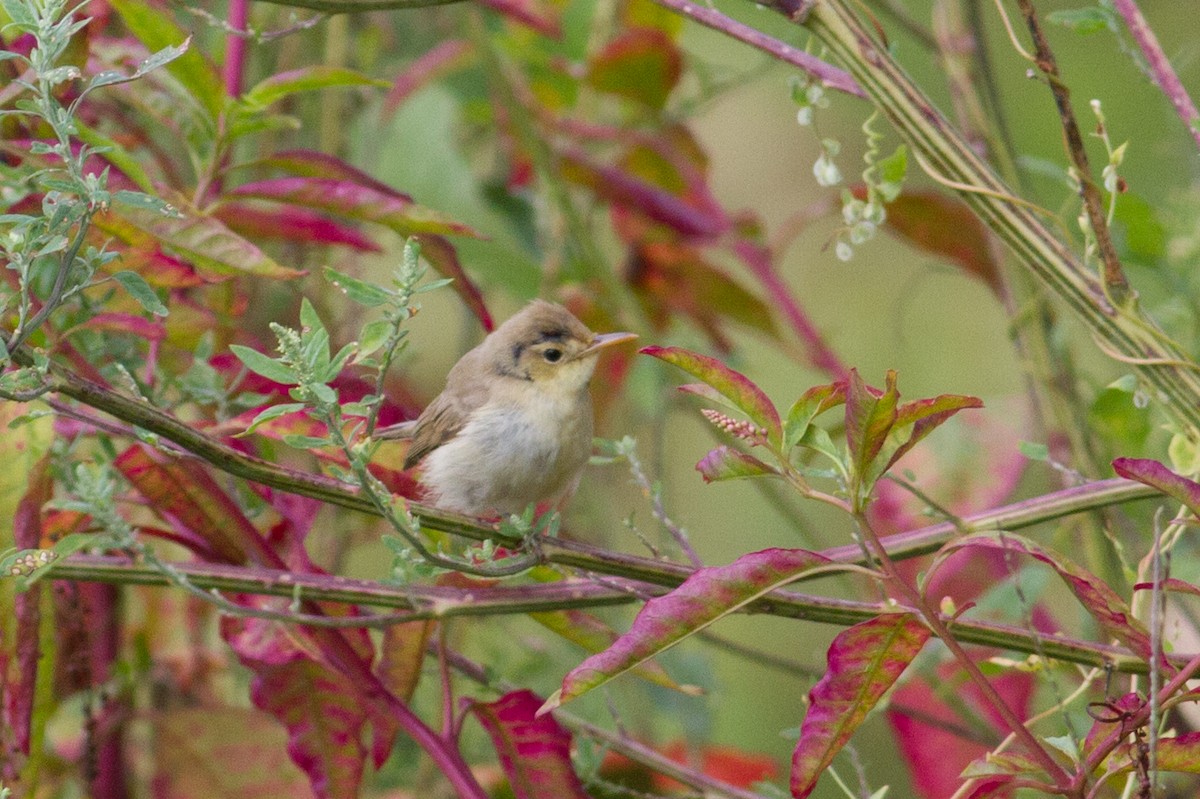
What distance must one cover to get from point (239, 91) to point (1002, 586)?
4.53 feet

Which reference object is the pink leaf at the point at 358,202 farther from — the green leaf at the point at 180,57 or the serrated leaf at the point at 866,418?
the serrated leaf at the point at 866,418

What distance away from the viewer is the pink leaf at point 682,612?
1233mm

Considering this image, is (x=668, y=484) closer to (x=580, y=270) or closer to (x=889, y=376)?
(x=580, y=270)

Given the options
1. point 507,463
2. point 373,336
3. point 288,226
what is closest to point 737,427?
point 373,336

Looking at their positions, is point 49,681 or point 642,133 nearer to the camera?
point 49,681

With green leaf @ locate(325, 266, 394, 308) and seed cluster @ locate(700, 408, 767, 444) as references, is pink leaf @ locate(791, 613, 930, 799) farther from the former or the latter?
green leaf @ locate(325, 266, 394, 308)

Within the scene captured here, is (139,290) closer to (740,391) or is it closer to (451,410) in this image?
(740,391)

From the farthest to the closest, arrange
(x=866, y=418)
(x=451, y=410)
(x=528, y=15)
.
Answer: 1. (x=528, y=15)
2. (x=451, y=410)
3. (x=866, y=418)

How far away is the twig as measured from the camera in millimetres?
1421

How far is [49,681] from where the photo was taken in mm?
1573

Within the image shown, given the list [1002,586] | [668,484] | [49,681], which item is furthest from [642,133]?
[49,681]

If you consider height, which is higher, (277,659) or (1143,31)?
(1143,31)

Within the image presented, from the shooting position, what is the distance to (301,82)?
1.71 meters

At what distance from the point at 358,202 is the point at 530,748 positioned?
0.69 m
